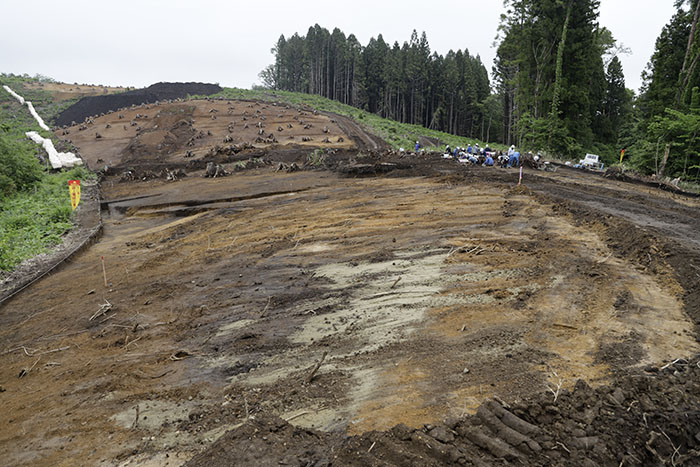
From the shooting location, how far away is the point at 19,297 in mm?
9797

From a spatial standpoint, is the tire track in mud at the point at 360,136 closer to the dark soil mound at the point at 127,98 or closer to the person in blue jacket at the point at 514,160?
the person in blue jacket at the point at 514,160

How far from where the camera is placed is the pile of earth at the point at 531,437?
3.59 m

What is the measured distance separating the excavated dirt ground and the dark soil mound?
4272 cm

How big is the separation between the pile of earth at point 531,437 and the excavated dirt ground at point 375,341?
0.02 m

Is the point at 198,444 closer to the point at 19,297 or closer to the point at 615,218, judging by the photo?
the point at 19,297

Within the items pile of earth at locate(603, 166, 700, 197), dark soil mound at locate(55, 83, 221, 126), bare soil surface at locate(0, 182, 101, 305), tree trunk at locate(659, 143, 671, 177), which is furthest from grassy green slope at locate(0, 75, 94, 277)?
tree trunk at locate(659, 143, 671, 177)

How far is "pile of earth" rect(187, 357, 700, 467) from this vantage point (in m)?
3.59

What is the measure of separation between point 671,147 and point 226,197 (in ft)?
70.1

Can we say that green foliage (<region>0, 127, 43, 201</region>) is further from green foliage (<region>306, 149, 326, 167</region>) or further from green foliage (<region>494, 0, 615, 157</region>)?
green foliage (<region>494, 0, 615, 157</region>)

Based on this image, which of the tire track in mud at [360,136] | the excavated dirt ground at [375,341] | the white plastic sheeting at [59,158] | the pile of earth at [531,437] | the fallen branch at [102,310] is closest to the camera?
the pile of earth at [531,437]

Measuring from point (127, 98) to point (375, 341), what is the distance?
6011 centimetres

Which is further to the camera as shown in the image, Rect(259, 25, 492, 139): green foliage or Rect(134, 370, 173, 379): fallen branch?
Rect(259, 25, 492, 139): green foliage

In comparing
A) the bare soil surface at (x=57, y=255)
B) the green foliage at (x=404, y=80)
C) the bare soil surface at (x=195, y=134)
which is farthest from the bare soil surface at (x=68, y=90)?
the bare soil surface at (x=57, y=255)

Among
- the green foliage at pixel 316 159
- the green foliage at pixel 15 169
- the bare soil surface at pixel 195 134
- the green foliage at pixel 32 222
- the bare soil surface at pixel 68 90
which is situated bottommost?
the green foliage at pixel 32 222
